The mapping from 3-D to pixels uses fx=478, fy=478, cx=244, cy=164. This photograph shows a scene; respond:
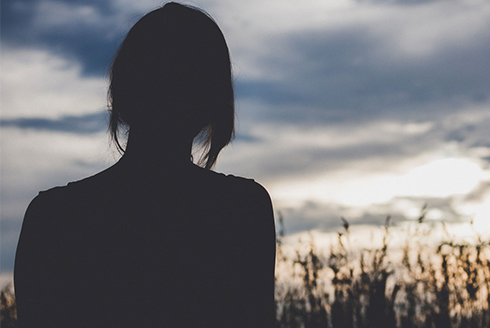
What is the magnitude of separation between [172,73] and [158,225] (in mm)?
480

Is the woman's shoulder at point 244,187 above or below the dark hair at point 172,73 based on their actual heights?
below

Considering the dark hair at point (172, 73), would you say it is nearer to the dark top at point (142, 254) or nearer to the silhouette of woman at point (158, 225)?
the silhouette of woman at point (158, 225)

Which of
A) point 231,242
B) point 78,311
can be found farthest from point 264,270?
point 78,311

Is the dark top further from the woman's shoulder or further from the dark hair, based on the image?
the dark hair

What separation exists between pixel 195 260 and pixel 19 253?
0.56 m

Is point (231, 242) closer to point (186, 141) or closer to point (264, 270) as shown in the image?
point (264, 270)

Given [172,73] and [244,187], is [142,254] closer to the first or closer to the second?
[244,187]

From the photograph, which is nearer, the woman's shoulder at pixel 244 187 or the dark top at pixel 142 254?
the dark top at pixel 142 254

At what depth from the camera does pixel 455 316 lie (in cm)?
373

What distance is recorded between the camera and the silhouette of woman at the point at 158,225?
4.47 ft

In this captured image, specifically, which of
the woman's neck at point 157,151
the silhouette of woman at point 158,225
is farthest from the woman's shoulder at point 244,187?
the woman's neck at point 157,151

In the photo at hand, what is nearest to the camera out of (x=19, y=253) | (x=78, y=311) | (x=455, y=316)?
(x=78, y=311)

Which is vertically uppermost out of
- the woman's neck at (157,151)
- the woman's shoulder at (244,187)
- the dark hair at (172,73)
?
the dark hair at (172,73)

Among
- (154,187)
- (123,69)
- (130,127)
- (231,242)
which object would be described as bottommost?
(231,242)
